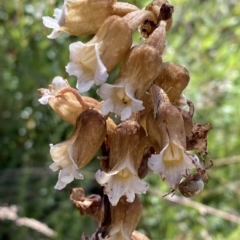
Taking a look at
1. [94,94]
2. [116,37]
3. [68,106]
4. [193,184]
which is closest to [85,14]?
[116,37]

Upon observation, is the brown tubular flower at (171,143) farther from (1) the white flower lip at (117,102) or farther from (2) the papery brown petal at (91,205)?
(2) the papery brown petal at (91,205)

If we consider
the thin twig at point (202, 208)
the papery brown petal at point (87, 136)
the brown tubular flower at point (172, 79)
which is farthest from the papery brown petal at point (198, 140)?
the thin twig at point (202, 208)

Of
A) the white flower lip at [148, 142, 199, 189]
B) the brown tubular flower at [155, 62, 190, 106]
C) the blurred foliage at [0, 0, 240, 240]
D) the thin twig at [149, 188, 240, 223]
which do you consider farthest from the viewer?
the blurred foliage at [0, 0, 240, 240]

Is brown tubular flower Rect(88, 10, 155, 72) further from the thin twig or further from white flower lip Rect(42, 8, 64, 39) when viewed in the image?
the thin twig

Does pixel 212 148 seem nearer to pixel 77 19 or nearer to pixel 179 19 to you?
pixel 179 19

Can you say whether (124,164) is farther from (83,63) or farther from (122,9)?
(122,9)

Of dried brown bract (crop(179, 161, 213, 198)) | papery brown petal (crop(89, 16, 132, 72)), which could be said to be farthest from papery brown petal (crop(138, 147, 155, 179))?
papery brown petal (crop(89, 16, 132, 72))

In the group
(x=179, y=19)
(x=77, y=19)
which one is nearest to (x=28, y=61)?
(x=179, y=19)
